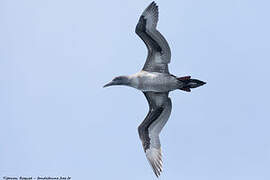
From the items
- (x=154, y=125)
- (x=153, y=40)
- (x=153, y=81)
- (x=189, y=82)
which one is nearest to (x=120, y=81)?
(x=153, y=81)

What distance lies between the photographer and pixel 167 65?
32.3 meters

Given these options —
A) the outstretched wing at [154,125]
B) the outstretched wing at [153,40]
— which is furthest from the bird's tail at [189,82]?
the outstretched wing at [154,125]

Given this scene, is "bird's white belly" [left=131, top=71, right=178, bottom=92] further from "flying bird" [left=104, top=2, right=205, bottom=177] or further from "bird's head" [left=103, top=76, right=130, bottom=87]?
"bird's head" [left=103, top=76, right=130, bottom=87]

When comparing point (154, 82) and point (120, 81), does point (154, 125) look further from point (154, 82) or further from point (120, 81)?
point (120, 81)

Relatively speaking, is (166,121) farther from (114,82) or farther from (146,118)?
(114,82)

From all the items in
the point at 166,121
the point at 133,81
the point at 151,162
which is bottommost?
the point at 151,162

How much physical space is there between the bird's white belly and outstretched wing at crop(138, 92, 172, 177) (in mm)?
948

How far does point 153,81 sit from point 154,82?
0.07 m

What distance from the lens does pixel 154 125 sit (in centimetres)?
3281

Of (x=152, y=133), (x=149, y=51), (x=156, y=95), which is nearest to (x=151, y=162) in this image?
(x=152, y=133)

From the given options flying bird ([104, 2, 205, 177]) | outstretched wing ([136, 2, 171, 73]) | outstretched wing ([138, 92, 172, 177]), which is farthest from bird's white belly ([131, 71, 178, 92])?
outstretched wing ([138, 92, 172, 177])

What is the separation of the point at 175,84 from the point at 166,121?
2.07 metres

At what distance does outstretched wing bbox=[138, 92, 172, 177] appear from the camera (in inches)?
1276

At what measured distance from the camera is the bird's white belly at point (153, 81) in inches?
1255
